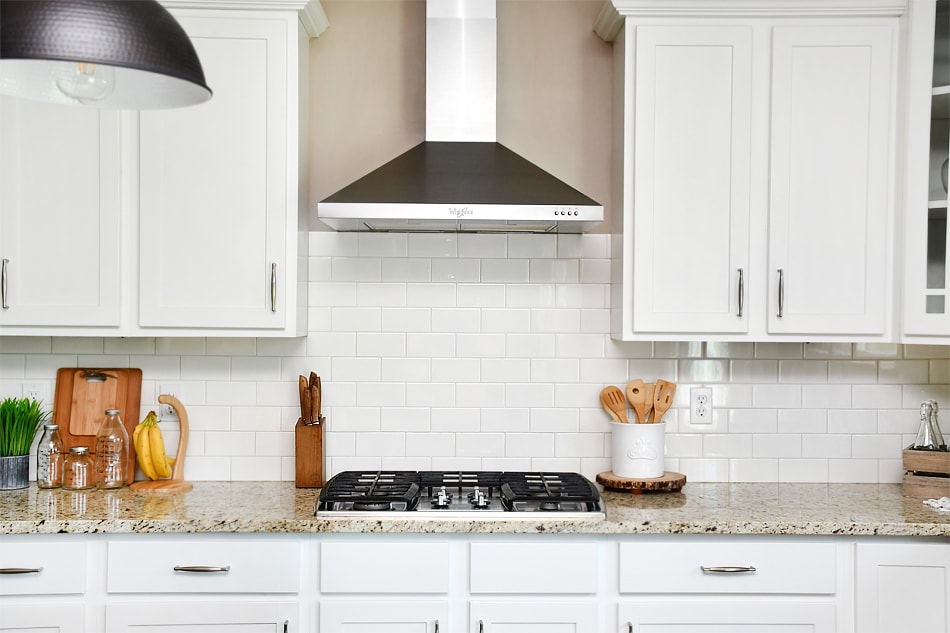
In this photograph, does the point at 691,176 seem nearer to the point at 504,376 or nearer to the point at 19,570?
the point at 504,376

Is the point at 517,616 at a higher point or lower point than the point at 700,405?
lower

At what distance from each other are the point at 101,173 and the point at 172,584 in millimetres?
1282

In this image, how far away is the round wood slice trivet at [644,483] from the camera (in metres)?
2.71

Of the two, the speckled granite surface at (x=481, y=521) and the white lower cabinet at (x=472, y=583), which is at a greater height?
the speckled granite surface at (x=481, y=521)

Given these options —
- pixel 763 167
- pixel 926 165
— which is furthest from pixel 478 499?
pixel 926 165

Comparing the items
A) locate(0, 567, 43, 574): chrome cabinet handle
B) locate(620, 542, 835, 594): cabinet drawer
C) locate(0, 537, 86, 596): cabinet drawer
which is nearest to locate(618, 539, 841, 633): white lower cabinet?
locate(620, 542, 835, 594): cabinet drawer

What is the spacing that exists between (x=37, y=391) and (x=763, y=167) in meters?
2.60

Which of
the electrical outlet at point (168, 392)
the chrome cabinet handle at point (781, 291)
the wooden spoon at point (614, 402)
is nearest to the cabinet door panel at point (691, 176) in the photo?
the chrome cabinet handle at point (781, 291)

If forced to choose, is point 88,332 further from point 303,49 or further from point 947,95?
point 947,95

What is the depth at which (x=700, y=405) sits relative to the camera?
298 centimetres

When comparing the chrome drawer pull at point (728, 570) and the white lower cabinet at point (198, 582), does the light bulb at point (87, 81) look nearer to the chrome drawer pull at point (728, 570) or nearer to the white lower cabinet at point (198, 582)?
the white lower cabinet at point (198, 582)

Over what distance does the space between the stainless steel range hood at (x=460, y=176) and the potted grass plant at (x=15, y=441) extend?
1237mm

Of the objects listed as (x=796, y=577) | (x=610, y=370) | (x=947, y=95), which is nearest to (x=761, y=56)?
(x=947, y=95)

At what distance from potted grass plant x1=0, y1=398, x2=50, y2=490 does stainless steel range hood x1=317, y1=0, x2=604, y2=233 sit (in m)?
Result: 1.24
